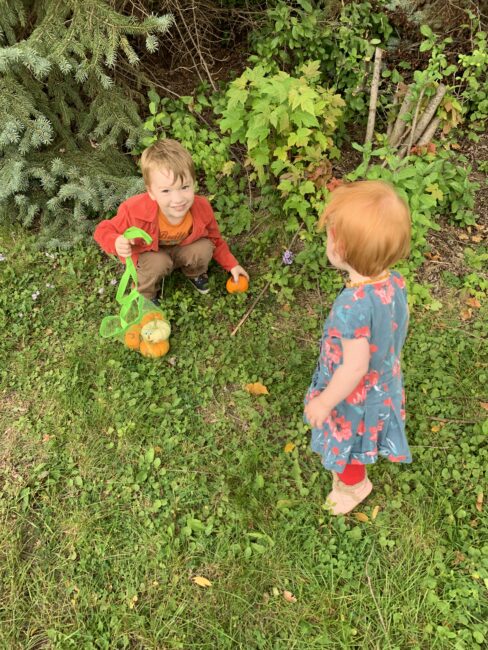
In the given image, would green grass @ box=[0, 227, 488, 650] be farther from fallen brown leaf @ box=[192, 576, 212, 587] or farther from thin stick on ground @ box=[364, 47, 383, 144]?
thin stick on ground @ box=[364, 47, 383, 144]

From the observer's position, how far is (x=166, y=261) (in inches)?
126

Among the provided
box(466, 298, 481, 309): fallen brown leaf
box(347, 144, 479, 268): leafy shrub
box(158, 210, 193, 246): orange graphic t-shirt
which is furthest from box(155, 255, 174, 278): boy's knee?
box(466, 298, 481, 309): fallen brown leaf

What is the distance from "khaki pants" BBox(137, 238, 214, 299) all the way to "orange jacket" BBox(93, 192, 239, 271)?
0.04 meters

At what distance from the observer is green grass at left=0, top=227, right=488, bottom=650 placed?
230 centimetres

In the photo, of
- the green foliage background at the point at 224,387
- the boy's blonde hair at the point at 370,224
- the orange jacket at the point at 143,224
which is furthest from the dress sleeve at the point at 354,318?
the orange jacket at the point at 143,224

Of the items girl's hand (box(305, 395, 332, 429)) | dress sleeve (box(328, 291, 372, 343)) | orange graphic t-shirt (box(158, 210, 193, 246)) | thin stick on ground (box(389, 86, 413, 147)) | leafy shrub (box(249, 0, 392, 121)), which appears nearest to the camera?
dress sleeve (box(328, 291, 372, 343))

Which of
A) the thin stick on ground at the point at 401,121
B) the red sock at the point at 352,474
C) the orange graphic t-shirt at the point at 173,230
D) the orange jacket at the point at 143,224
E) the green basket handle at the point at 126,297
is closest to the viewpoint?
the red sock at the point at 352,474

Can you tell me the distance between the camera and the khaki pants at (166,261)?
317 cm

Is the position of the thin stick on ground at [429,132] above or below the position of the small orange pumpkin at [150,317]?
above

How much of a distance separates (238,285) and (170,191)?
94 cm

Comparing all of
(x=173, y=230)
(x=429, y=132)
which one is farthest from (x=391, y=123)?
(x=173, y=230)

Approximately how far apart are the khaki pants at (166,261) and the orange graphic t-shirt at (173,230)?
87mm

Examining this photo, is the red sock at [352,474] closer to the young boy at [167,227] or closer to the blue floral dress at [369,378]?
the blue floral dress at [369,378]

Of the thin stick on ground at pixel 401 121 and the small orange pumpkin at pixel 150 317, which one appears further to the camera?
the thin stick on ground at pixel 401 121
